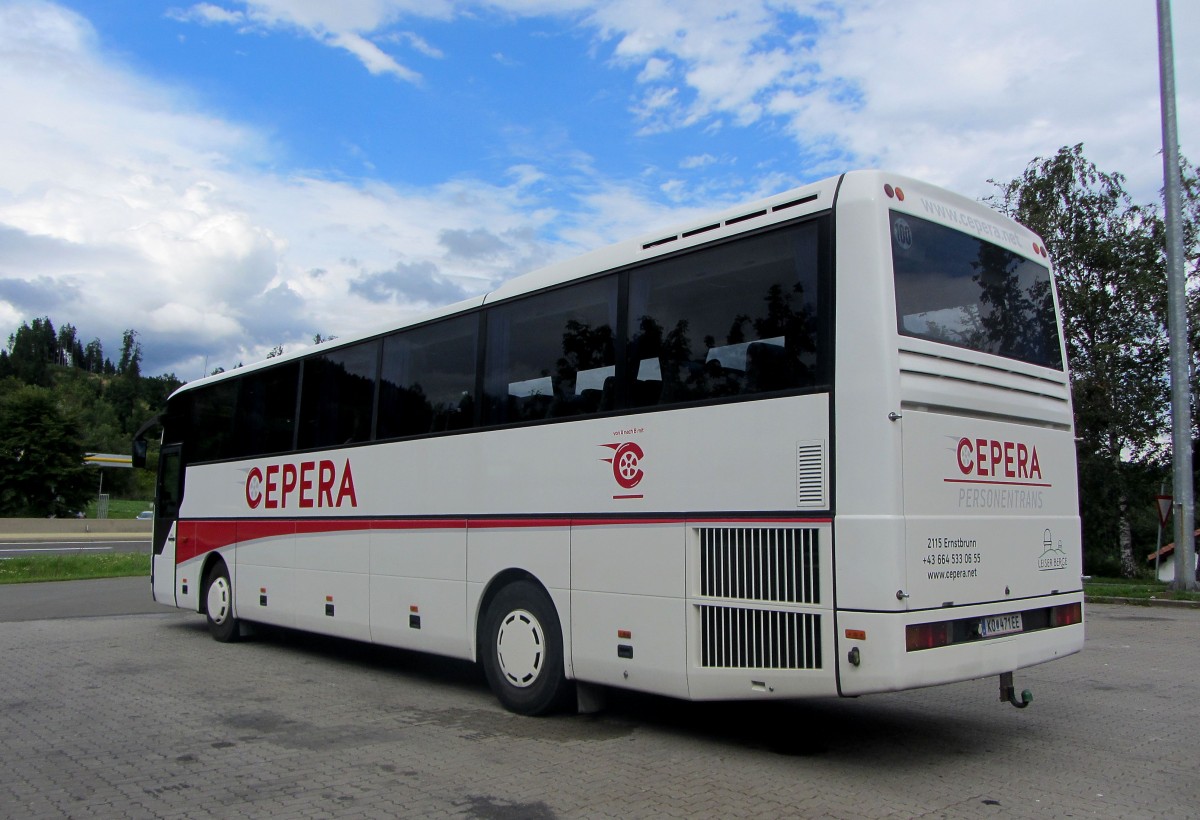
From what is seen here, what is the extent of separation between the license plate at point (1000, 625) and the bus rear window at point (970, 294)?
71.0 inches

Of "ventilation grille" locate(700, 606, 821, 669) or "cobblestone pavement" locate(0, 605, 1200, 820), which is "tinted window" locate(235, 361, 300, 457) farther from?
"ventilation grille" locate(700, 606, 821, 669)

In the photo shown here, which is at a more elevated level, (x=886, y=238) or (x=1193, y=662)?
(x=886, y=238)

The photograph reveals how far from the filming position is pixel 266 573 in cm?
1199

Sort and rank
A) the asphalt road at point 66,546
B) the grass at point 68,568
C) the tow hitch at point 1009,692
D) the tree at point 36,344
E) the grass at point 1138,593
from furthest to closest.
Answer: the tree at point 36,344 < the asphalt road at point 66,546 < the grass at point 68,568 < the grass at point 1138,593 < the tow hitch at point 1009,692

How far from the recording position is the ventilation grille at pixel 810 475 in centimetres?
597

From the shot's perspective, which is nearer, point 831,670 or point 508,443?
point 831,670

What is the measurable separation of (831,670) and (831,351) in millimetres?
1930

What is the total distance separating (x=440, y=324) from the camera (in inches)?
380

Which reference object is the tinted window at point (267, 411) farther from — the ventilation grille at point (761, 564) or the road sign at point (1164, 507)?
the road sign at point (1164, 507)

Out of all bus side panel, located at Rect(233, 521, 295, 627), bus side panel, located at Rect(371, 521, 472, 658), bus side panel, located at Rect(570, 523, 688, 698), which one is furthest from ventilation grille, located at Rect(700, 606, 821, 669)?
bus side panel, located at Rect(233, 521, 295, 627)

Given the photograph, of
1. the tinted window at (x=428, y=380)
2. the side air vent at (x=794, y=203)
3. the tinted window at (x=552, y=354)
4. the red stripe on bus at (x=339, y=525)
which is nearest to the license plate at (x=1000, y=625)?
the red stripe on bus at (x=339, y=525)

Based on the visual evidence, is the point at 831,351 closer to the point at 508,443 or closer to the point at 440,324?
the point at 508,443

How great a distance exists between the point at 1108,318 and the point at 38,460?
54.9 metres

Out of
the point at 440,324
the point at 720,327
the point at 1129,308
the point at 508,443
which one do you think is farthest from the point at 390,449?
the point at 1129,308
